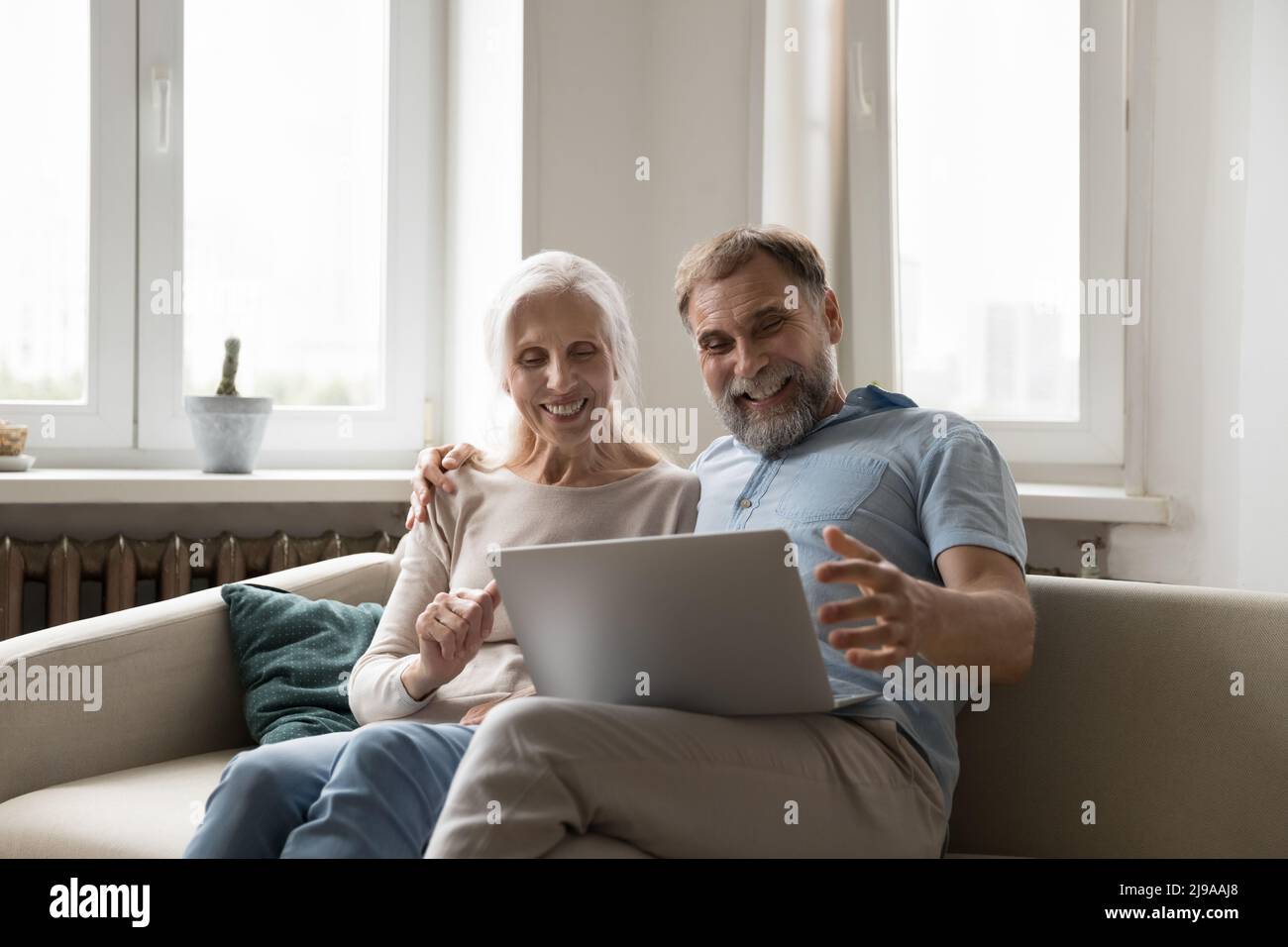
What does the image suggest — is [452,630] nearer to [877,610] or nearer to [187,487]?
[877,610]

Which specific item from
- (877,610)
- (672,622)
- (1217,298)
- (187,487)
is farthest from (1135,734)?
(187,487)

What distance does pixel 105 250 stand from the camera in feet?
8.68

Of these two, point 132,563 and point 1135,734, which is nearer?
point 1135,734

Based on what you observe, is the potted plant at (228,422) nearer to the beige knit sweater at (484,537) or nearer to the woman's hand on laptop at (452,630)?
the beige knit sweater at (484,537)

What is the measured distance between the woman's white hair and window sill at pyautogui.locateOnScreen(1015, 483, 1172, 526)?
0.86 m

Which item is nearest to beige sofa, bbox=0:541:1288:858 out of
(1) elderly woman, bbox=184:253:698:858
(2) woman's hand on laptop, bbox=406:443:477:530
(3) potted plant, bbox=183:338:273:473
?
(1) elderly woman, bbox=184:253:698:858

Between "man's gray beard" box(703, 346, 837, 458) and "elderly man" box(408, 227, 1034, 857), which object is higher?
"man's gray beard" box(703, 346, 837, 458)

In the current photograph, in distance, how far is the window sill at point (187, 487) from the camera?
2359 millimetres

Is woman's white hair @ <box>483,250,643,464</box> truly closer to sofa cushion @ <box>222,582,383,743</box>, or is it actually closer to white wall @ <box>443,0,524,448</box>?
sofa cushion @ <box>222,582,383,743</box>

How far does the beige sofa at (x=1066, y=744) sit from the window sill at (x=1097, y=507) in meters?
0.65

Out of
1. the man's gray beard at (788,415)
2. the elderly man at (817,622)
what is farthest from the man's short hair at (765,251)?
the man's gray beard at (788,415)

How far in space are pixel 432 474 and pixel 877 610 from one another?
0.83 m

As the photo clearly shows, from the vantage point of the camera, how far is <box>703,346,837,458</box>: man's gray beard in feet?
5.45

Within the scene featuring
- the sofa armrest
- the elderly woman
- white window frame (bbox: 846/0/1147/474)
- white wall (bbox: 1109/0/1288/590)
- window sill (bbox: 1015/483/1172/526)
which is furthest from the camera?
white window frame (bbox: 846/0/1147/474)
